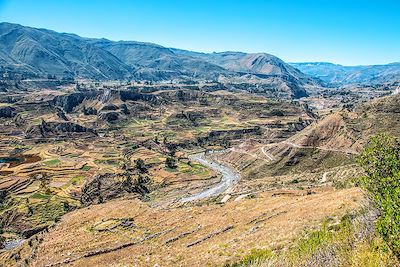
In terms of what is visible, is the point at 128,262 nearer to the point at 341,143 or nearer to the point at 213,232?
the point at 213,232

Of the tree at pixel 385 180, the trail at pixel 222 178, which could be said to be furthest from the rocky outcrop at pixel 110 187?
the tree at pixel 385 180

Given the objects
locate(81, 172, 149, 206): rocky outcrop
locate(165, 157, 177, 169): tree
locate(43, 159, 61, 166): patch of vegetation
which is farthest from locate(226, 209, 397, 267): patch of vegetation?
locate(43, 159, 61, 166): patch of vegetation

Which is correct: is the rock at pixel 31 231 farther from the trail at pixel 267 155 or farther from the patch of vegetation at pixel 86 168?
the trail at pixel 267 155

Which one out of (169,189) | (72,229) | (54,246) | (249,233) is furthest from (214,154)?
(249,233)

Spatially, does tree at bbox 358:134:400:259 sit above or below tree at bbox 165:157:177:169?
above

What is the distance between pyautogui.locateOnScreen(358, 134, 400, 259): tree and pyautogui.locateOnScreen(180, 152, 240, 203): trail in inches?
3565

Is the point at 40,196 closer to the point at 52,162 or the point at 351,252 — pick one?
the point at 52,162

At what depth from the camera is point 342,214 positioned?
152ft

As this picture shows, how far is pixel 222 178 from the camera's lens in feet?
500

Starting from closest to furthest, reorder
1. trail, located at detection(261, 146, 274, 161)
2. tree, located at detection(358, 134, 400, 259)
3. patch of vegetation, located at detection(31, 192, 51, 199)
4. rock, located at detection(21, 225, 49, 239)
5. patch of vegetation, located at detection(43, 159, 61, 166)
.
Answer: tree, located at detection(358, 134, 400, 259), rock, located at detection(21, 225, 49, 239), patch of vegetation, located at detection(31, 192, 51, 199), trail, located at detection(261, 146, 274, 161), patch of vegetation, located at detection(43, 159, 61, 166)

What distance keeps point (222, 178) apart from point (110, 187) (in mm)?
44267

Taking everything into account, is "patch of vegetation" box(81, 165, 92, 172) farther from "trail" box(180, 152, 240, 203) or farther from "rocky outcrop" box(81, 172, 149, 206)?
"trail" box(180, 152, 240, 203)

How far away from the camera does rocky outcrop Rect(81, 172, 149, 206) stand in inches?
5012

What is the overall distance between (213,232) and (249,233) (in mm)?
9618
